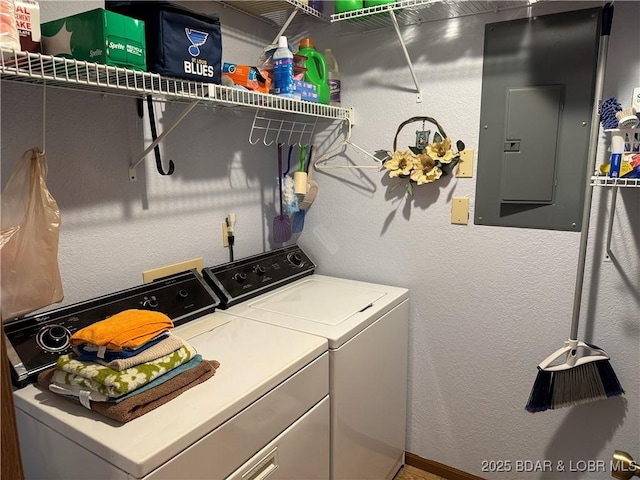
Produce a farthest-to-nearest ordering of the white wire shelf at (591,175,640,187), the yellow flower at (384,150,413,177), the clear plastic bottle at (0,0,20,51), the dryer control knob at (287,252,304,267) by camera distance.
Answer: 1. the dryer control knob at (287,252,304,267)
2. the yellow flower at (384,150,413,177)
3. the white wire shelf at (591,175,640,187)
4. the clear plastic bottle at (0,0,20,51)

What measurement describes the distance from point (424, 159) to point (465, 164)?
172 millimetres

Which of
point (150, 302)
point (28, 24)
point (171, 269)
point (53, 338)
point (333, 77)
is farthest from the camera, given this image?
point (333, 77)

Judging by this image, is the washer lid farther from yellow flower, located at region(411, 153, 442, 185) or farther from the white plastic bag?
the white plastic bag

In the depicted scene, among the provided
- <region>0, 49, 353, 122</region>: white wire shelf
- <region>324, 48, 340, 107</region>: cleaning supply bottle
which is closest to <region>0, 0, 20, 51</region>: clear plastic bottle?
<region>0, 49, 353, 122</region>: white wire shelf

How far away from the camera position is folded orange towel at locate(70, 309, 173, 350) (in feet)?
3.38

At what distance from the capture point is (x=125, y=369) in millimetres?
1020

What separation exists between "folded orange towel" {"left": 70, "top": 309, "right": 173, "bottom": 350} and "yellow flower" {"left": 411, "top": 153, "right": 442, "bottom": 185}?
1.22 meters

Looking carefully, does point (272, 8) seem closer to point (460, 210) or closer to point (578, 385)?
point (460, 210)

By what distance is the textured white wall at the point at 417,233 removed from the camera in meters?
1.46

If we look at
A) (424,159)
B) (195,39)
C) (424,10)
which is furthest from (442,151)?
(195,39)

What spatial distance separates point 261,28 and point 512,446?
7.28ft

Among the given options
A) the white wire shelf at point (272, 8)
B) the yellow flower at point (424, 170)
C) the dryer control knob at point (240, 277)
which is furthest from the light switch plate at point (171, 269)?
the white wire shelf at point (272, 8)

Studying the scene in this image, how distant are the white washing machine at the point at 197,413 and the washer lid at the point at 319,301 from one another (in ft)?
0.55

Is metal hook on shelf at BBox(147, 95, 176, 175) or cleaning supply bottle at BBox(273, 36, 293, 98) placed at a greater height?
cleaning supply bottle at BBox(273, 36, 293, 98)
